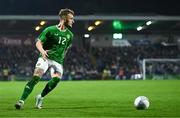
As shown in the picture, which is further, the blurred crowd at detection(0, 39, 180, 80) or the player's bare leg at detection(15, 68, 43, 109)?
the blurred crowd at detection(0, 39, 180, 80)

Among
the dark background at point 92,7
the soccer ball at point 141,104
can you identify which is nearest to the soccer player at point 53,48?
the soccer ball at point 141,104

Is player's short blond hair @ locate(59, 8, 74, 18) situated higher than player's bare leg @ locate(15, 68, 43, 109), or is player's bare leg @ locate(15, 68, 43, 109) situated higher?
player's short blond hair @ locate(59, 8, 74, 18)

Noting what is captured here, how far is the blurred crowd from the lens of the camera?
165 feet

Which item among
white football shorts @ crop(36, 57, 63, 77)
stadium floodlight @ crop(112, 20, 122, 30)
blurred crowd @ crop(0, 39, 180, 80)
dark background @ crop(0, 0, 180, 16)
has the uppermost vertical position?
dark background @ crop(0, 0, 180, 16)

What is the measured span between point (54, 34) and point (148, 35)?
44.1 meters

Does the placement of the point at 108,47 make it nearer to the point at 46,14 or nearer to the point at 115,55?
the point at 115,55

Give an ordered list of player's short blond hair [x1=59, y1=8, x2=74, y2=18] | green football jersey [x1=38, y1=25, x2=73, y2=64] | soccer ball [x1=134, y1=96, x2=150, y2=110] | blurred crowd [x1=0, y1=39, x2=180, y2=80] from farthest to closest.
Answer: blurred crowd [x1=0, y1=39, x2=180, y2=80], green football jersey [x1=38, y1=25, x2=73, y2=64], player's short blond hair [x1=59, y1=8, x2=74, y2=18], soccer ball [x1=134, y1=96, x2=150, y2=110]

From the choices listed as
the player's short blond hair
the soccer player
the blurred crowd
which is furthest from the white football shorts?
the blurred crowd

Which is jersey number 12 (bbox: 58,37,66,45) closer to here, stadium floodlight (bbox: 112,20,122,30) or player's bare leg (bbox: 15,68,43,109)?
player's bare leg (bbox: 15,68,43,109)

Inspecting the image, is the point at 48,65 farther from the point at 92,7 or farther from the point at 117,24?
the point at 117,24

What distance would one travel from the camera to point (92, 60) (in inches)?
2143

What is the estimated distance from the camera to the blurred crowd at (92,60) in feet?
165

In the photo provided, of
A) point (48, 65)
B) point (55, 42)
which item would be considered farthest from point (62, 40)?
point (48, 65)

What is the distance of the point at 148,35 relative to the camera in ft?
185
